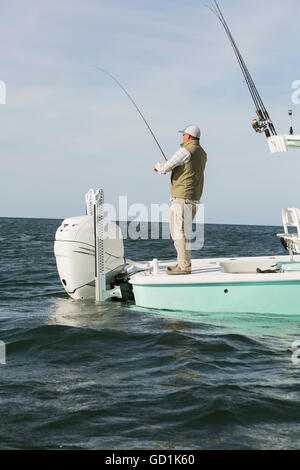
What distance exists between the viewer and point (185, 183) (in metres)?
6.49

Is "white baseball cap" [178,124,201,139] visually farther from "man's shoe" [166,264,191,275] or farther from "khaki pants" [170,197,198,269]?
"man's shoe" [166,264,191,275]

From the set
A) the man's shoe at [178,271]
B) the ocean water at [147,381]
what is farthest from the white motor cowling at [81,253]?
the man's shoe at [178,271]

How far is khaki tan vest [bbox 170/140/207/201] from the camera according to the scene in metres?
6.43

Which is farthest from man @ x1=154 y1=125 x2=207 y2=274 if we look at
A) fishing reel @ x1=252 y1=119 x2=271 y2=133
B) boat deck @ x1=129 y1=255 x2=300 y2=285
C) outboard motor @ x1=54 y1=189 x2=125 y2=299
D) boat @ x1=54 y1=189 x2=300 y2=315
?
outboard motor @ x1=54 y1=189 x2=125 y2=299

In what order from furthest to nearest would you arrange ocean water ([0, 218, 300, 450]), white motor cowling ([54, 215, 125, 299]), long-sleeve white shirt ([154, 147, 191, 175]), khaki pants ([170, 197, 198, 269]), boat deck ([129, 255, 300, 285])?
white motor cowling ([54, 215, 125, 299]), khaki pants ([170, 197, 198, 269]), long-sleeve white shirt ([154, 147, 191, 175]), boat deck ([129, 255, 300, 285]), ocean water ([0, 218, 300, 450])

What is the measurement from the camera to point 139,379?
14.0 feet

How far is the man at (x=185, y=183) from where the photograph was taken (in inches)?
252

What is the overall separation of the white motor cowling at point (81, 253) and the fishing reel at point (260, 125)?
2.36m

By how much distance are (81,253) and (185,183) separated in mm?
1753

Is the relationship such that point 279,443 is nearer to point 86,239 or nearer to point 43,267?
point 86,239

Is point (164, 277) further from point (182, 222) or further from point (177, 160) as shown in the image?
point (177, 160)

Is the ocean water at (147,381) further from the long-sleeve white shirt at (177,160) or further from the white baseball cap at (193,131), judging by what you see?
the white baseball cap at (193,131)

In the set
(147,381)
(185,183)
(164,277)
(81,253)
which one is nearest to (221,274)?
(164,277)
